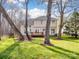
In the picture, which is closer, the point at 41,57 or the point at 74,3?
the point at 41,57

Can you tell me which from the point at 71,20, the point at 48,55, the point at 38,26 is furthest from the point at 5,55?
the point at 38,26

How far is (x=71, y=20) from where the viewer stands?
111 feet

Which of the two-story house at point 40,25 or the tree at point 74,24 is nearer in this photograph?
the tree at point 74,24

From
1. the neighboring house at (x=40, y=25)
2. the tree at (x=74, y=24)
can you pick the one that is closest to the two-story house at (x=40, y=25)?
the neighboring house at (x=40, y=25)

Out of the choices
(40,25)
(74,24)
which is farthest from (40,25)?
(74,24)

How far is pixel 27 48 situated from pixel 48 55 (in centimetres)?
238

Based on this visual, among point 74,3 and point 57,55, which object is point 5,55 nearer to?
point 57,55

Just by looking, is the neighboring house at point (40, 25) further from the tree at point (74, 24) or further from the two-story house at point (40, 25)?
the tree at point (74, 24)

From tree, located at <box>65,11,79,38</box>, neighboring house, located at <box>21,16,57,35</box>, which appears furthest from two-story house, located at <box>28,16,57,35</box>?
tree, located at <box>65,11,79,38</box>

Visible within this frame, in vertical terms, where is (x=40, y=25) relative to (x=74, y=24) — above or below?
above

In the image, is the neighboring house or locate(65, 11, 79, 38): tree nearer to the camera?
locate(65, 11, 79, 38): tree

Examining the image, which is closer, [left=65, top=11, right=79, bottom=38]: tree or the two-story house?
[left=65, top=11, right=79, bottom=38]: tree

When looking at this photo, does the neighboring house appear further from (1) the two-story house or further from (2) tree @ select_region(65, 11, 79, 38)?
(2) tree @ select_region(65, 11, 79, 38)

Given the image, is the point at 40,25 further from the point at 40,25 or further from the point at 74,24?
the point at 74,24
